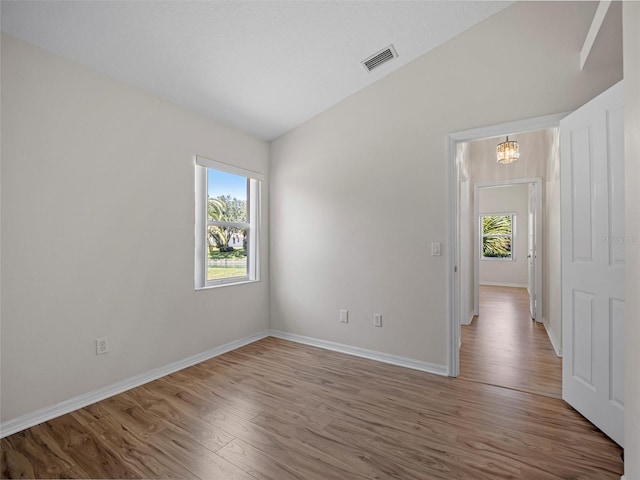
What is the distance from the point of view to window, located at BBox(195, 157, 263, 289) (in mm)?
3309

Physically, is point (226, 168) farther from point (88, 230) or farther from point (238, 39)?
point (88, 230)

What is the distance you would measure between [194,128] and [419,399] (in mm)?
3118

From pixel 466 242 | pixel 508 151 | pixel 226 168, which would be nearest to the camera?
pixel 226 168

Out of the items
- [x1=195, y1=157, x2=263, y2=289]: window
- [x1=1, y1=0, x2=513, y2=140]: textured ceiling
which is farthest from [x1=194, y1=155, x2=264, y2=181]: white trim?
[x1=1, y1=0, x2=513, y2=140]: textured ceiling

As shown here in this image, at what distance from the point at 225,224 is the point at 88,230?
139 cm

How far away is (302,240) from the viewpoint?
381 centimetres

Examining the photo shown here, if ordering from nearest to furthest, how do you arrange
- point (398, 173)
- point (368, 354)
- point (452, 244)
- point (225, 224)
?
point (452, 244), point (398, 173), point (368, 354), point (225, 224)

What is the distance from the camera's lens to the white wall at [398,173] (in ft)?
8.24

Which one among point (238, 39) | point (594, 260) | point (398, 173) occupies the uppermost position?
point (238, 39)

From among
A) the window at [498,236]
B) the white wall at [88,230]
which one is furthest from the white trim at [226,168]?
the window at [498,236]

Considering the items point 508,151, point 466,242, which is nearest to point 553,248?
point 466,242

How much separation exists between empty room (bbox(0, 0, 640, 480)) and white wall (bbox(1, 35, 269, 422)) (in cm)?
2

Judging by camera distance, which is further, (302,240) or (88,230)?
(302,240)

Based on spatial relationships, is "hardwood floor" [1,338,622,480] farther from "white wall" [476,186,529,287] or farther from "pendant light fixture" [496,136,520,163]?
"white wall" [476,186,529,287]
